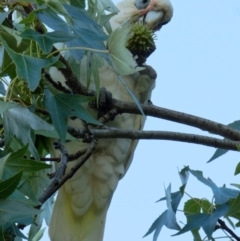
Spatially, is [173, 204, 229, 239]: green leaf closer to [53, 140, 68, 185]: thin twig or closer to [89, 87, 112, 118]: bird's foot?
[53, 140, 68, 185]: thin twig

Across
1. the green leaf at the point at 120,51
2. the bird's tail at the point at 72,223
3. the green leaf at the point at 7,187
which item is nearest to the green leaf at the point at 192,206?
the green leaf at the point at 120,51

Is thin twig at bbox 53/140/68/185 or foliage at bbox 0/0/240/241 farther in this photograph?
thin twig at bbox 53/140/68/185

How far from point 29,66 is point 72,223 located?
113 centimetres

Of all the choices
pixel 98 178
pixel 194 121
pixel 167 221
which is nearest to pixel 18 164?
pixel 167 221

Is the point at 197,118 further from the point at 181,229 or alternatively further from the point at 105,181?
the point at 105,181

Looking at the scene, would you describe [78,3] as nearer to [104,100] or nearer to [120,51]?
[120,51]

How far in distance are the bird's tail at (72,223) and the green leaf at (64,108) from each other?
2.76ft

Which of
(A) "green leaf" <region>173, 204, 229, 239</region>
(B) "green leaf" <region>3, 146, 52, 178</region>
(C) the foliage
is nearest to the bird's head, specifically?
(C) the foliage

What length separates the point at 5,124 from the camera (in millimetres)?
1198

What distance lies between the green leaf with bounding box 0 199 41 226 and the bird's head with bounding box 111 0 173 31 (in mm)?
1444

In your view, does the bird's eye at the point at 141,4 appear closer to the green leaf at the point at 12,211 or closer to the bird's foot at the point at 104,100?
the bird's foot at the point at 104,100

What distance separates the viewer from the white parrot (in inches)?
83.7

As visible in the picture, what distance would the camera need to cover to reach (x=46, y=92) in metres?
1.38

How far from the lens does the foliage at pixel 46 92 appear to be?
117 centimetres
